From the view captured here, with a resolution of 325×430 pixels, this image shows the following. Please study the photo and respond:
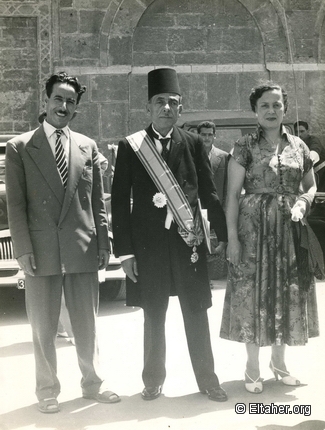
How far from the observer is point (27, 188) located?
4145 mm

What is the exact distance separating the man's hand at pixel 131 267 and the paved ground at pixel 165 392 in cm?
75

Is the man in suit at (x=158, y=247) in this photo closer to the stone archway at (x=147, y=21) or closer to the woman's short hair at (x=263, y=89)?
the woman's short hair at (x=263, y=89)

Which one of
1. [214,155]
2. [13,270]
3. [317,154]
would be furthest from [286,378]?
[317,154]

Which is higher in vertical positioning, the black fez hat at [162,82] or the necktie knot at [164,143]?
the black fez hat at [162,82]

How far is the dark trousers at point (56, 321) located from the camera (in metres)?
4.10

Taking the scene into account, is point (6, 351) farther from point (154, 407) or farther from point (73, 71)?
point (73, 71)

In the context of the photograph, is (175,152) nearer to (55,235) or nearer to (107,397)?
(55,235)

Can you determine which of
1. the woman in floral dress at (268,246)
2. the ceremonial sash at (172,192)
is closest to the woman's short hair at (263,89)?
the woman in floral dress at (268,246)

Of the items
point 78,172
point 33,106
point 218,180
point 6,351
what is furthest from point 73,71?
point 78,172

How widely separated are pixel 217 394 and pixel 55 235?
1362 millimetres

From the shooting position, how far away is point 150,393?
4.25 m

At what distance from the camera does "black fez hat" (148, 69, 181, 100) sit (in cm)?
427

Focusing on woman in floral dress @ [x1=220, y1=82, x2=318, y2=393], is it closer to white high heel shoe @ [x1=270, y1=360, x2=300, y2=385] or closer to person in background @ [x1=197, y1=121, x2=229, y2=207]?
white high heel shoe @ [x1=270, y1=360, x2=300, y2=385]

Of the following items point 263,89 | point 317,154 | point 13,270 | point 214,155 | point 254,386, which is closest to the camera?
point 254,386
